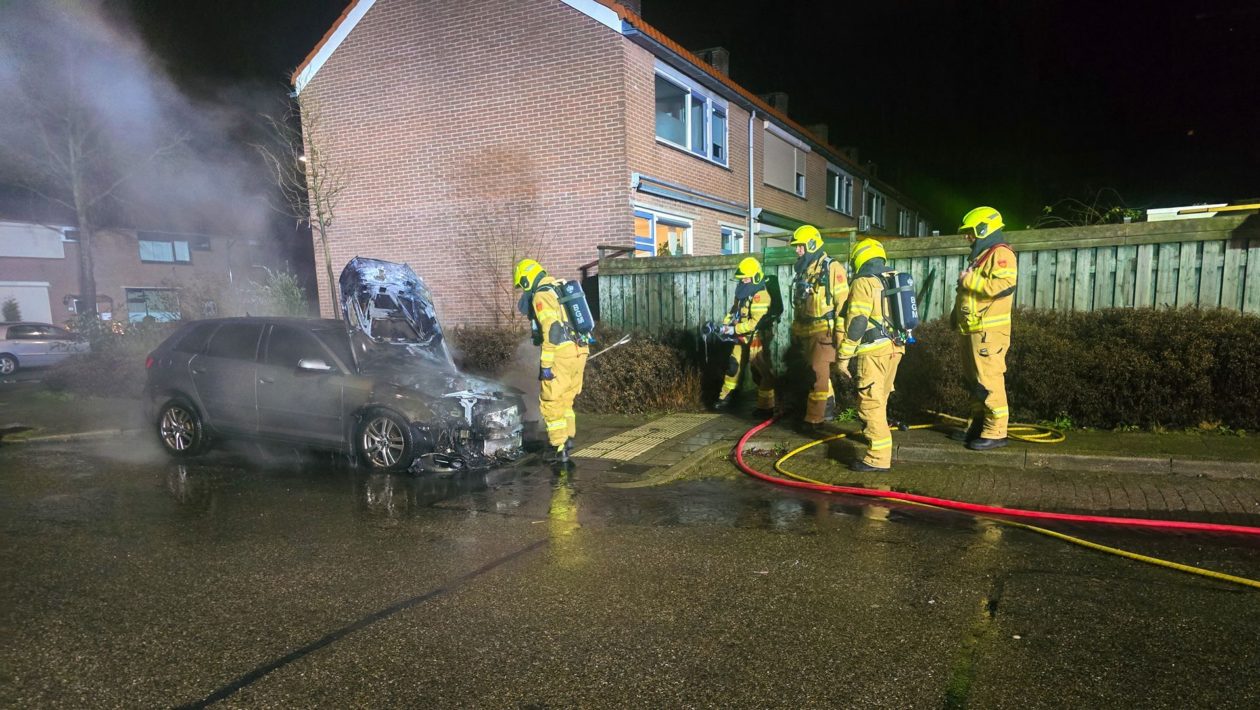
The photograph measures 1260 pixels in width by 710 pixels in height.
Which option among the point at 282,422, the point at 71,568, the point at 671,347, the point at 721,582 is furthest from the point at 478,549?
the point at 671,347

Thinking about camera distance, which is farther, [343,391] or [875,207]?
[875,207]

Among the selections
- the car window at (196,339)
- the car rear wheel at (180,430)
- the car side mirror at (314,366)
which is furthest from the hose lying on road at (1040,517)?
the car window at (196,339)

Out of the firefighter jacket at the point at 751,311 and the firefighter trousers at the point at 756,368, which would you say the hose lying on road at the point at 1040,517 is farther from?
the firefighter jacket at the point at 751,311

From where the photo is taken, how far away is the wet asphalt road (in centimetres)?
256

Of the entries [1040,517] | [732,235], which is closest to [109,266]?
[732,235]

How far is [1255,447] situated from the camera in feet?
16.9

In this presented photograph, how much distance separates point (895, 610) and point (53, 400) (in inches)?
525

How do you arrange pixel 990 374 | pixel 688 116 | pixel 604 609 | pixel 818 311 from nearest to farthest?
pixel 604 609, pixel 990 374, pixel 818 311, pixel 688 116

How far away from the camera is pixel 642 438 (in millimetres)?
7031

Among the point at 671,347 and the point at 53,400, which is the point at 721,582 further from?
the point at 53,400

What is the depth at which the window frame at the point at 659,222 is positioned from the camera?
11.9 metres

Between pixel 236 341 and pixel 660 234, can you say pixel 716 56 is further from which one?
pixel 236 341

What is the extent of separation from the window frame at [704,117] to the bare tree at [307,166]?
6000 millimetres

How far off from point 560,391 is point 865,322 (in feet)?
8.56
